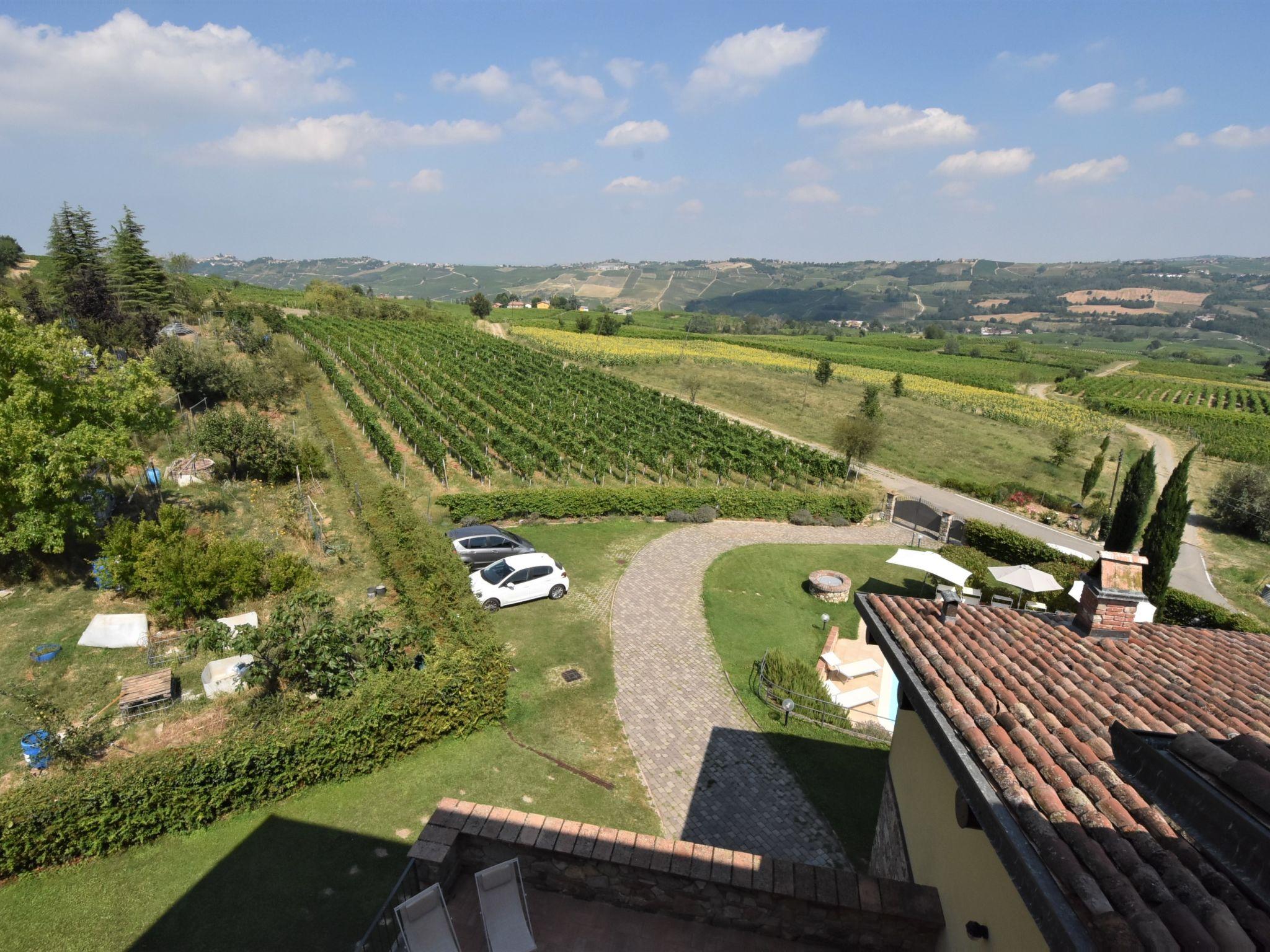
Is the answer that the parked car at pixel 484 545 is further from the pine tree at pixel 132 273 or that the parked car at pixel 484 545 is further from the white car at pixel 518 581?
the pine tree at pixel 132 273

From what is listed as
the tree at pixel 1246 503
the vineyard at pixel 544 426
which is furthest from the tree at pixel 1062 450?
the vineyard at pixel 544 426

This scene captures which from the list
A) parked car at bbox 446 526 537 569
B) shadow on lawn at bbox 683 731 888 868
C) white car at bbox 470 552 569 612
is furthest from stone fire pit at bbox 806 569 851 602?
parked car at bbox 446 526 537 569

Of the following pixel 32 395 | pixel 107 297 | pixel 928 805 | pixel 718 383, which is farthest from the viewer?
pixel 718 383

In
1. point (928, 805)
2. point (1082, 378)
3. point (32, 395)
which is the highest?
point (32, 395)

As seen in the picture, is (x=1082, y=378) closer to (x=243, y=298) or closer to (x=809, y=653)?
(x=809, y=653)

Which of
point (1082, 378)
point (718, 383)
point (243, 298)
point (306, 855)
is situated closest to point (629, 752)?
point (306, 855)

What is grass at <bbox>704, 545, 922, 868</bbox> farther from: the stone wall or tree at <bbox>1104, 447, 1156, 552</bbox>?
tree at <bbox>1104, 447, 1156, 552</bbox>
